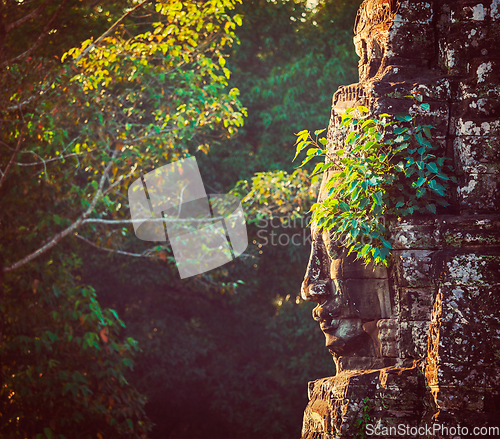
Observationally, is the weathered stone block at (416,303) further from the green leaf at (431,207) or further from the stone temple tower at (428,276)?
the green leaf at (431,207)

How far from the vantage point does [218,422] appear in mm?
8500

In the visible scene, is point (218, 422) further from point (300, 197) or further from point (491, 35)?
point (491, 35)

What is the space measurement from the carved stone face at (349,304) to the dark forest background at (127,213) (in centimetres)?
279

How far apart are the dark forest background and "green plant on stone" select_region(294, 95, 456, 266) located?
10.0 feet

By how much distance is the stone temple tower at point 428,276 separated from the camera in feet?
7.52

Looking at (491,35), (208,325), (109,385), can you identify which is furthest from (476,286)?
(208,325)

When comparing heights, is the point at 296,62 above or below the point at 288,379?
above

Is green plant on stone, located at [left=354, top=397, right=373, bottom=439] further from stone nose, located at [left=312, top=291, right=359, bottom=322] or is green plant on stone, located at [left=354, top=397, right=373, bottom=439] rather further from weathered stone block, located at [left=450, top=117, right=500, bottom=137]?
weathered stone block, located at [left=450, top=117, right=500, bottom=137]

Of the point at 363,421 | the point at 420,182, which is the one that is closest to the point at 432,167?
the point at 420,182

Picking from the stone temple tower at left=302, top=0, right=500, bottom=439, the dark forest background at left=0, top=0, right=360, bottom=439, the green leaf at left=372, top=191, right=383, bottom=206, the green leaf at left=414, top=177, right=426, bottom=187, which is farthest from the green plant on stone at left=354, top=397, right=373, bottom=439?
the dark forest background at left=0, top=0, right=360, bottom=439

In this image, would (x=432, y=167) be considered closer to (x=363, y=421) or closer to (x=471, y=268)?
(x=471, y=268)

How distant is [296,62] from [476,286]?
619cm

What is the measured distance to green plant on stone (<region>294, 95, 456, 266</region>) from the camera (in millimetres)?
2541

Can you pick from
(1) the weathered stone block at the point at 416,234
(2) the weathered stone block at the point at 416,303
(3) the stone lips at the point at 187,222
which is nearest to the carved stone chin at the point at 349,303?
(2) the weathered stone block at the point at 416,303
